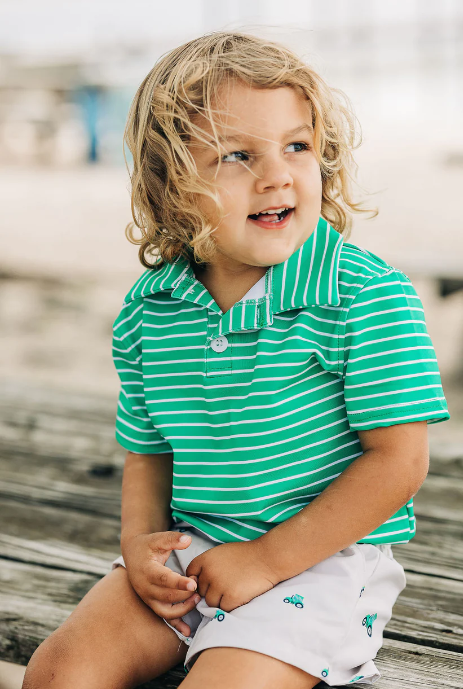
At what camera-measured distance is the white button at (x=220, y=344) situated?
1217 millimetres

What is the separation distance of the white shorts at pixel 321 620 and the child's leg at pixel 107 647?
39 mm

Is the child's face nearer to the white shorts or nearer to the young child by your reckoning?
the young child

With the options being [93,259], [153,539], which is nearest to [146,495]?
[153,539]

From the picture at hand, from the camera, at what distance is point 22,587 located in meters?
1.49

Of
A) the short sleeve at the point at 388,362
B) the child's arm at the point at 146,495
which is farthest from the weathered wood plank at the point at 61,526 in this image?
the short sleeve at the point at 388,362

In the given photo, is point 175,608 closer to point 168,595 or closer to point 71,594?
point 168,595

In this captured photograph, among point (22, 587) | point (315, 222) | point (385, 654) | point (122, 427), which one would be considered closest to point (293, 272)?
point (315, 222)

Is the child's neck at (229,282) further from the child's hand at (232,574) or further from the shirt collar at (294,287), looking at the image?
the child's hand at (232,574)

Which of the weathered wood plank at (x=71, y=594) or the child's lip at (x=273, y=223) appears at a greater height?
the child's lip at (x=273, y=223)

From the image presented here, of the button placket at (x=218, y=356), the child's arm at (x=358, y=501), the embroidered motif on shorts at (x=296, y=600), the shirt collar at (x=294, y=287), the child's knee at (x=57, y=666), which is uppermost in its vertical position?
the shirt collar at (x=294, y=287)

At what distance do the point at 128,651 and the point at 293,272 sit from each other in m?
0.64

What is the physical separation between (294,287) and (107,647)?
617 mm

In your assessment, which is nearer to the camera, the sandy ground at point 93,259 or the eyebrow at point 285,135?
the eyebrow at point 285,135

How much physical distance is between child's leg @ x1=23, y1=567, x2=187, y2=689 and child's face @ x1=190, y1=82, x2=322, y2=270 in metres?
0.59
